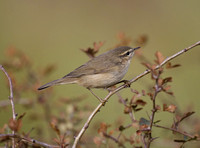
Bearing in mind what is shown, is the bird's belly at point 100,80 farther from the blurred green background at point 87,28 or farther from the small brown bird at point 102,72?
the blurred green background at point 87,28

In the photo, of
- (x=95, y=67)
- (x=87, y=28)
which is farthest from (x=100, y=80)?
(x=87, y=28)

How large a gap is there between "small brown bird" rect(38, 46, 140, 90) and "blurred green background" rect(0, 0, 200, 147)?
9.73ft

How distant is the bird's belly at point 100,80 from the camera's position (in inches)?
158

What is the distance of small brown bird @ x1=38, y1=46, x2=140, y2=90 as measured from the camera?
4062 mm

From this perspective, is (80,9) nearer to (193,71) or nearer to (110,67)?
(193,71)

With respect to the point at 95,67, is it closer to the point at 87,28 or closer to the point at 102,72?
the point at 102,72

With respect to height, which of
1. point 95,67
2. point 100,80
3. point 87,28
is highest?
point 95,67

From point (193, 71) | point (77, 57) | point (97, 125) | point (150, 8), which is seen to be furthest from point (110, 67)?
point (150, 8)

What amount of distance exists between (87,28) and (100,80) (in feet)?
24.6

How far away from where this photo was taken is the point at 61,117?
3484 mm

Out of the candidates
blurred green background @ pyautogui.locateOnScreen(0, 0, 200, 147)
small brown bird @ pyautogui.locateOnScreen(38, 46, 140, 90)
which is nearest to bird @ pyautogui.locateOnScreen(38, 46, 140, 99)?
small brown bird @ pyautogui.locateOnScreen(38, 46, 140, 90)

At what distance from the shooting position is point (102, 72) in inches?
166

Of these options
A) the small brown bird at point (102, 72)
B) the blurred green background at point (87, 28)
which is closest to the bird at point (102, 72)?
the small brown bird at point (102, 72)

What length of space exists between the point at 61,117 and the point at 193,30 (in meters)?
6.92
